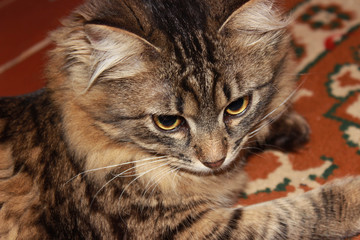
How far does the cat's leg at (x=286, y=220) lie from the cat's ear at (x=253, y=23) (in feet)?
1.94

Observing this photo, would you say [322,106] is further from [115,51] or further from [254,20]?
[115,51]

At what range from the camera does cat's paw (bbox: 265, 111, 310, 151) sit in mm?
1836

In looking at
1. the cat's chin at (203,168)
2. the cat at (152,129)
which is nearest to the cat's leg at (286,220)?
the cat at (152,129)

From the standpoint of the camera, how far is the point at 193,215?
4.77 feet

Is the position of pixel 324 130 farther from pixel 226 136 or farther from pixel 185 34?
pixel 185 34

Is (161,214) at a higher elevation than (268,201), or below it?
higher

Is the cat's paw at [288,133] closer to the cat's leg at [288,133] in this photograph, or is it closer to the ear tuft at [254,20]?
the cat's leg at [288,133]

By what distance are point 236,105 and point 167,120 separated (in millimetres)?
231

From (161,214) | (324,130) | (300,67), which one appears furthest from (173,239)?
(300,67)

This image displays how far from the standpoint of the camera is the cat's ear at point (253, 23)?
127 cm

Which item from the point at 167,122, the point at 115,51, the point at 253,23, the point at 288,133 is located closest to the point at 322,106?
the point at 288,133

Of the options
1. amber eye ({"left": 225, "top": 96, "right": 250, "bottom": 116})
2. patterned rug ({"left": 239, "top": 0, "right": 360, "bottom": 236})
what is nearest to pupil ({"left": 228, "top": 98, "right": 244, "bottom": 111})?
amber eye ({"left": 225, "top": 96, "right": 250, "bottom": 116})

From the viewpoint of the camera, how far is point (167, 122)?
1.34m

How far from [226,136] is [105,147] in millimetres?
418
